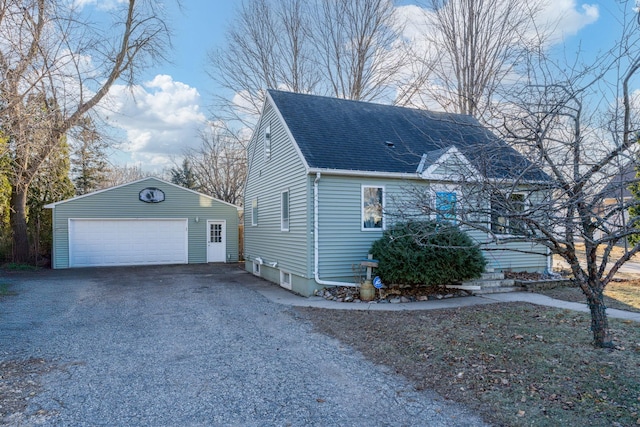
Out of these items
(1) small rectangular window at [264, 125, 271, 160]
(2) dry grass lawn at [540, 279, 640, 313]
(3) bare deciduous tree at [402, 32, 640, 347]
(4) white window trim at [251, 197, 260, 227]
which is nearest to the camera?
(3) bare deciduous tree at [402, 32, 640, 347]

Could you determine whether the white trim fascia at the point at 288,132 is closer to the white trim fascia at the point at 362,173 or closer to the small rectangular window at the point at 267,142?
the white trim fascia at the point at 362,173

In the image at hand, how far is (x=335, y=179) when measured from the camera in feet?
32.5

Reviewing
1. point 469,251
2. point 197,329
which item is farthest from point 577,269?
point 197,329

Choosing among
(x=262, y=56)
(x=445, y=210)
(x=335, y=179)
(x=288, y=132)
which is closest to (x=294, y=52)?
(x=262, y=56)

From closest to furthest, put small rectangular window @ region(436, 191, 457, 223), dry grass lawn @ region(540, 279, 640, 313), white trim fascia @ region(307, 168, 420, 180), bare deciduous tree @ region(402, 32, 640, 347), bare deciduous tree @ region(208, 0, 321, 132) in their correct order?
1. bare deciduous tree @ region(402, 32, 640, 347)
2. small rectangular window @ region(436, 191, 457, 223)
3. dry grass lawn @ region(540, 279, 640, 313)
4. white trim fascia @ region(307, 168, 420, 180)
5. bare deciduous tree @ region(208, 0, 321, 132)

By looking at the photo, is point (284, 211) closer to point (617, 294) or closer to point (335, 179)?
point (335, 179)

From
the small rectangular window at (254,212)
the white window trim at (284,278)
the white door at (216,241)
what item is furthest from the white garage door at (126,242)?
the white window trim at (284,278)

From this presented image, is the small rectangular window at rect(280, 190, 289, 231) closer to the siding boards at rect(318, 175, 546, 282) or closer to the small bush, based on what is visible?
the siding boards at rect(318, 175, 546, 282)

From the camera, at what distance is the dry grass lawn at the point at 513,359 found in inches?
143

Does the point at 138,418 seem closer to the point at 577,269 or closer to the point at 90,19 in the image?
the point at 577,269

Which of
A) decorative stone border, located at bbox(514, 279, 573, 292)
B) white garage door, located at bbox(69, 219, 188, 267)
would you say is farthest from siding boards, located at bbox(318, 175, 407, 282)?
white garage door, located at bbox(69, 219, 188, 267)

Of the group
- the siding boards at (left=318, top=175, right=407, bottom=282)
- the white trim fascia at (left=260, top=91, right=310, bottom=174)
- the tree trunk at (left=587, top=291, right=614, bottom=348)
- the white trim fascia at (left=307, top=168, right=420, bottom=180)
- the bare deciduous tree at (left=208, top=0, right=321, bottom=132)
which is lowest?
the tree trunk at (left=587, top=291, right=614, bottom=348)

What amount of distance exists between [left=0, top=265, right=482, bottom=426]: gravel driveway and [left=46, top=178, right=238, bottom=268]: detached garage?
7.87m

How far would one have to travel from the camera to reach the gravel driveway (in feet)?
11.9
